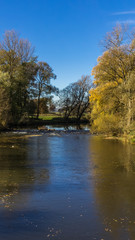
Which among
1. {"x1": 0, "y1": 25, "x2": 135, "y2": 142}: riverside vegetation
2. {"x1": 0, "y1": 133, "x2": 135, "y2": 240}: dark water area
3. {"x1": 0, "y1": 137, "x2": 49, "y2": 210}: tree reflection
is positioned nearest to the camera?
{"x1": 0, "y1": 133, "x2": 135, "y2": 240}: dark water area

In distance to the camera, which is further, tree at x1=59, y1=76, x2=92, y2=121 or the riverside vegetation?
tree at x1=59, y1=76, x2=92, y2=121

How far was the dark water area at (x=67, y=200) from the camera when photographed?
5.92 metres

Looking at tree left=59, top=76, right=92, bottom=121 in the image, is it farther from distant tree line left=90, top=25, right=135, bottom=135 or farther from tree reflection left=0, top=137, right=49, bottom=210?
tree reflection left=0, top=137, right=49, bottom=210

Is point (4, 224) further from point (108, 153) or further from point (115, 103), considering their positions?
point (115, 103)

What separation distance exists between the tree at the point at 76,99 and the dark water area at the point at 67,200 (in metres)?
49.7

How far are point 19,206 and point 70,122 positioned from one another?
52.6 m

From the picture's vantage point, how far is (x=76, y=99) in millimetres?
64688

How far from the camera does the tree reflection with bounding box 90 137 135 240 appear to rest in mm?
6184

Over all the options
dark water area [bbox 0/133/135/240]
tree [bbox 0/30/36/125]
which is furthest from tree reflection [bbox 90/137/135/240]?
tree [bbox 0/30/36/125]

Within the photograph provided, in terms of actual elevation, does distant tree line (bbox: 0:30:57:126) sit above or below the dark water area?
above

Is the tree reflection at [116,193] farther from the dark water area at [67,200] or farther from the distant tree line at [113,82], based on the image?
the distant tree line at [113,82]

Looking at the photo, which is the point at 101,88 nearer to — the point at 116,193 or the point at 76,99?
the point at 116,193

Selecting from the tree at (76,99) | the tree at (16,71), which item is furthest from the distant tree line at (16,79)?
the tree at (76,99)

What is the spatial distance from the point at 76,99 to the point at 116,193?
56.6 meters
